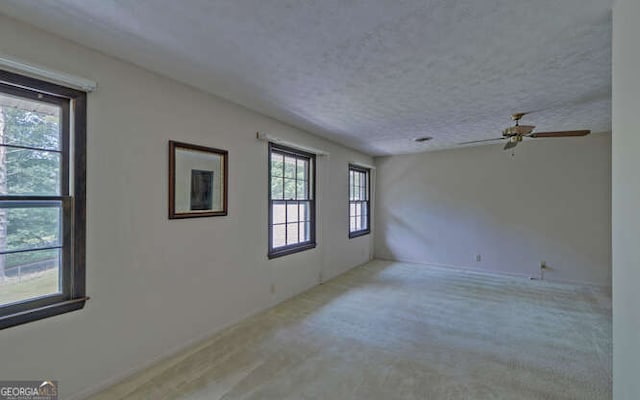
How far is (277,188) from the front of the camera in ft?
12.9

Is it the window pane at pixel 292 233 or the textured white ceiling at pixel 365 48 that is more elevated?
the textured white ceiling at pixel 365 48

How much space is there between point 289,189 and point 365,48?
8.14 feet

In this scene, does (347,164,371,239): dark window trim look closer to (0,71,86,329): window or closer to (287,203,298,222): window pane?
(287,203,298,222): window pane

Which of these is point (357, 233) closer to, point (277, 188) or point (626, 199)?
point (277, 188)

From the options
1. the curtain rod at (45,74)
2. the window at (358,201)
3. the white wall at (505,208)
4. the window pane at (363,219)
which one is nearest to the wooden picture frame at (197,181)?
the curtain rod at (45,74)

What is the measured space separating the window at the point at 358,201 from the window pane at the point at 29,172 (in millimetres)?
4582

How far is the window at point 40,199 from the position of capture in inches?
67.6

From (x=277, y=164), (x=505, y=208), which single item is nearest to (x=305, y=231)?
(x=277, y=164)

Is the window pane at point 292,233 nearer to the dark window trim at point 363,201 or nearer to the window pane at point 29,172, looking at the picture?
the dark window trim at point 363,201

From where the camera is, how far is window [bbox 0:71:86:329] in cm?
172

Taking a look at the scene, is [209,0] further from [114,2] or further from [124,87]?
[124,87]

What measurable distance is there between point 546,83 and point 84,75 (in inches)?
149

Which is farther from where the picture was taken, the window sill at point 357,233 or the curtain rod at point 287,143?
the window sill at point 357,233

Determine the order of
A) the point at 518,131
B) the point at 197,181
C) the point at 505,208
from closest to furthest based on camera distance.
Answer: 1. the point at 197,181
2. the point at 518,131
3. the point at 505,208
